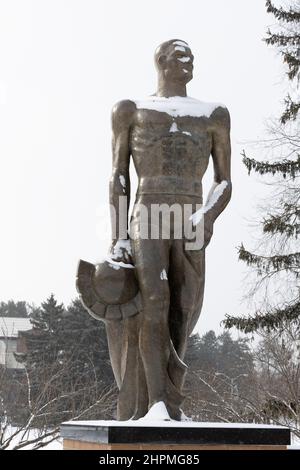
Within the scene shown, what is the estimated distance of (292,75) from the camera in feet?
66.4

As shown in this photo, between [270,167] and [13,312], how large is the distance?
48.7m

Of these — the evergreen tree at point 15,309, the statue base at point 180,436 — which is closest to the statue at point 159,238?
the statue base at point 180,436

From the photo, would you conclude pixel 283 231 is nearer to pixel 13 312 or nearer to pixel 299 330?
pixel 299 330

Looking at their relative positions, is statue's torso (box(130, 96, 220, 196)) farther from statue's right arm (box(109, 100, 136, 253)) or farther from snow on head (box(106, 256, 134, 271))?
snow on head (box(106, 256, 134, 271))

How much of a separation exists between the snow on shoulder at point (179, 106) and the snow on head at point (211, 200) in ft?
2.03

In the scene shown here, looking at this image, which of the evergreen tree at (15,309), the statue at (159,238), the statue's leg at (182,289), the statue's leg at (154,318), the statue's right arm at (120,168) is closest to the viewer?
the statue's leg at (154,318)

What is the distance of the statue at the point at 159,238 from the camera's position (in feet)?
23.3

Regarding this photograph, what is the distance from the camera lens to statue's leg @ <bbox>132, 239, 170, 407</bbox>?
6.98 metres

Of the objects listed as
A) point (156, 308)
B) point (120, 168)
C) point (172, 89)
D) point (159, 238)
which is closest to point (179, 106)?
point (172, 89)

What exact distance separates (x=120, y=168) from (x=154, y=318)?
1400 millimetres

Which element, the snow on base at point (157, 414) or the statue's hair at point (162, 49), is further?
the statue's hair at point (162, 49)

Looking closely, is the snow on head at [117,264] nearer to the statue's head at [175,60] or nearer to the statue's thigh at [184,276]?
the statue's thigh at [184,276]

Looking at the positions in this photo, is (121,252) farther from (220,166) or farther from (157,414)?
(157,414)
